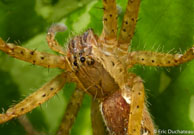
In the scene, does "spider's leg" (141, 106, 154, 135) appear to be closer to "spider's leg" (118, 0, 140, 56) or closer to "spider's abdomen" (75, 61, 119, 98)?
"spider's abdomen" (75, 61, 119, 98)

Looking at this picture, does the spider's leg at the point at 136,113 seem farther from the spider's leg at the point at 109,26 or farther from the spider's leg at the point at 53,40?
the spider's leg at the point at 53,40

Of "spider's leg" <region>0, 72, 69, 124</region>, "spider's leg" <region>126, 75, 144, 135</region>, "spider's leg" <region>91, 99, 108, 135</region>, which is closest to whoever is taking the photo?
"spider's leg" <region>126, 75, 144, 135</region>

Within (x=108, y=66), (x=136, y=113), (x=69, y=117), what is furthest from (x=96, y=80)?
(x=69, y=117)

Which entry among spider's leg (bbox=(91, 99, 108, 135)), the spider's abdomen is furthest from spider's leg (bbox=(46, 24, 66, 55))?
spider's leg (bbox=(91, 99, 108, 135))

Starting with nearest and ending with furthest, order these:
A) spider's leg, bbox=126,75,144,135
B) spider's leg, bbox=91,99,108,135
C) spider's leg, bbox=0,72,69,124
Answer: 1. spider's leg, bbox=126,75,144,135
2. spider's leg, bbox=0,72,69,124
3. spider's leg, bbox=91,99,108,135

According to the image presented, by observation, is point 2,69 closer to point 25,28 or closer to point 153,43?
point 25,28

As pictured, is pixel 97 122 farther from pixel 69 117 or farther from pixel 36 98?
pixel 36 98
